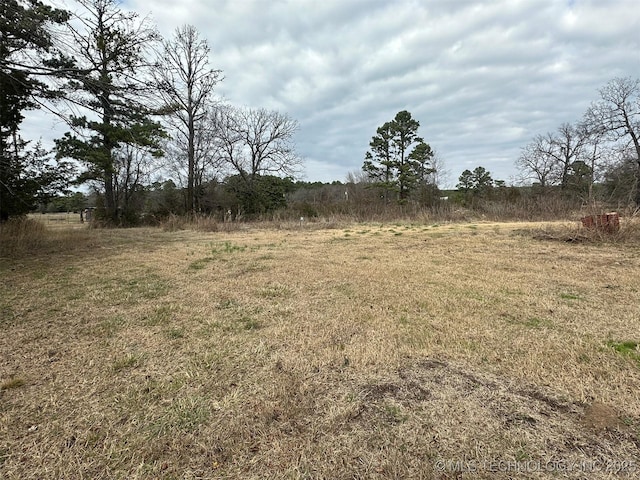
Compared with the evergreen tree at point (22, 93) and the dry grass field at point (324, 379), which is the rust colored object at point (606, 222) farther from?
the evergreen tree at point (22, 93)

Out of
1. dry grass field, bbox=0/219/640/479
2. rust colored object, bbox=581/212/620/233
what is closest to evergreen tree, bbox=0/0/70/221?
dry grass field, bbox=0/219/640/479

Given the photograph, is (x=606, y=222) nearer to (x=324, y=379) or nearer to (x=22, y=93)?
(x=324, y=379)

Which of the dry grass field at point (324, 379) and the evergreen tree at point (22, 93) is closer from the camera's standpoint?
the dry grass field at point (324, 379)

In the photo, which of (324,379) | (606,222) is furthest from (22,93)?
(606,222)

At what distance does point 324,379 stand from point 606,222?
8.87 m

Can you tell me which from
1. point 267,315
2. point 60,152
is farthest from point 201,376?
point 60,152

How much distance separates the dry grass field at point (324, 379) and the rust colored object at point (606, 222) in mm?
4160

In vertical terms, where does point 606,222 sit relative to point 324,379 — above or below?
above

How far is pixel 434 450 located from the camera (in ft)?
4.83

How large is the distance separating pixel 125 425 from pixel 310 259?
499 centimetres

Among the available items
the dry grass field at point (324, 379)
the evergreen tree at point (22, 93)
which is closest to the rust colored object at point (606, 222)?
the dry grass field at point (324, 379)

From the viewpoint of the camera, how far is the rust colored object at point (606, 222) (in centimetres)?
746

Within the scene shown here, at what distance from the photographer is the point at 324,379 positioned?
2.10 metres

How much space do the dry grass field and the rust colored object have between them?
13.6ft
